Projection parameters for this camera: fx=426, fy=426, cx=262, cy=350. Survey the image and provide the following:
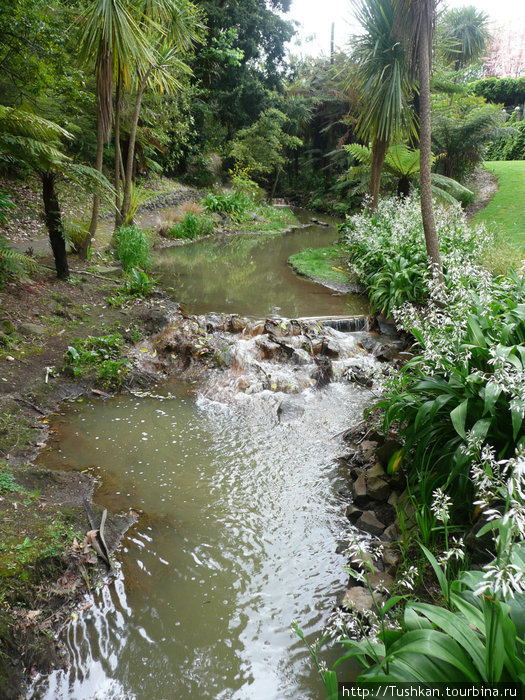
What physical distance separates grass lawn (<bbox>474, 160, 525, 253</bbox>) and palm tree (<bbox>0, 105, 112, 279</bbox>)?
8.42 meters

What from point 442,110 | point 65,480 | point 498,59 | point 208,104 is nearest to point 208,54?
point 208,104

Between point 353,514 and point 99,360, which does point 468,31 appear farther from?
point 353,514

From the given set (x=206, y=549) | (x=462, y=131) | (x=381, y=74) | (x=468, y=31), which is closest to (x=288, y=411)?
(x=206, y=549)

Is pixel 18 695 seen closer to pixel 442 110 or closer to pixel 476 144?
pixel 476 144

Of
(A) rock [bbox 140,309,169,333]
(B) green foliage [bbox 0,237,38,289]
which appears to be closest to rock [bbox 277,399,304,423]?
(A) rock [bbox 140,309,169,333]

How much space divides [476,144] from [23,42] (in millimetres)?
16160

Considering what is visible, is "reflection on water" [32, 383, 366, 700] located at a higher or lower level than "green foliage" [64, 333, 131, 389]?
lower

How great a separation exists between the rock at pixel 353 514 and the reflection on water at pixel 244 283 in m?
5.35

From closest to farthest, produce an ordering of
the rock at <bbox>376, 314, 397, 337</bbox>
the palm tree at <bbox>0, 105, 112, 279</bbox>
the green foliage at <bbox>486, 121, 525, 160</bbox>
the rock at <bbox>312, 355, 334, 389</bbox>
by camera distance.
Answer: the palm tree at <bbox>0, 105, 112, 279</bbox>, the rock at <bbox>312, 355, 334, 389</bbox>, the rock at <bbox>376, 314, 397, 337</bbox>, the green foliage at <bbox>486, 121, 525, 160</bbox>

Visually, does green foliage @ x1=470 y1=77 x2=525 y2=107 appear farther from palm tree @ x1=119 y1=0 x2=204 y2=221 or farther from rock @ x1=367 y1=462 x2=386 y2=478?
rock @ x1=367 y1=462 x2=386 y2=478

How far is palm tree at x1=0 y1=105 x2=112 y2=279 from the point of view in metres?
5.49

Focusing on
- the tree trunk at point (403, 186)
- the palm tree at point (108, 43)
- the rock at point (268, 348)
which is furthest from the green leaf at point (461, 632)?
the tree trunk at point (403, 186)

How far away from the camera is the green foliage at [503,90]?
78.4ft

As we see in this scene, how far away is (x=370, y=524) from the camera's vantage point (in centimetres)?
337
